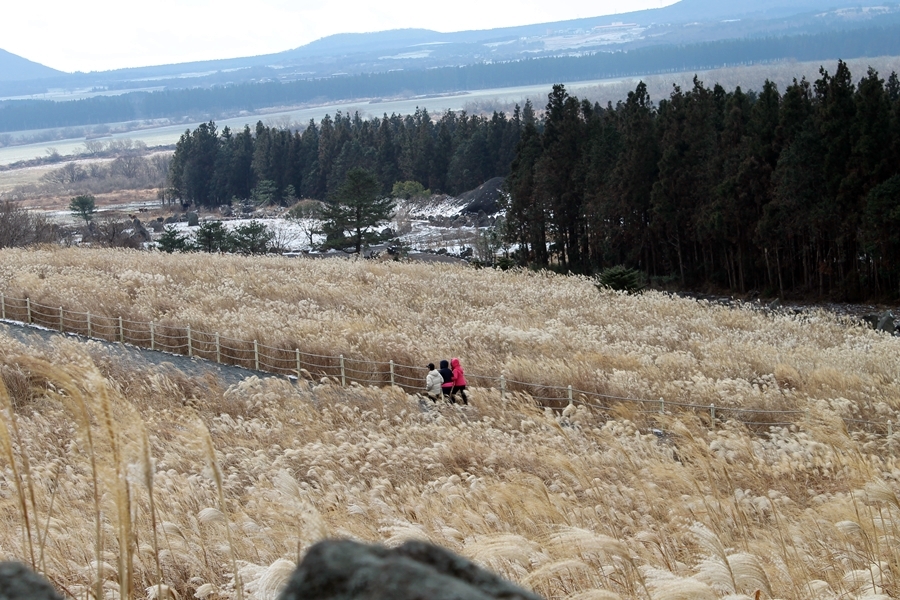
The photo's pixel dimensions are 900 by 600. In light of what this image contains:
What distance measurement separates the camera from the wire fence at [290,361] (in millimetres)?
13906

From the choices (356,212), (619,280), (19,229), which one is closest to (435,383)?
(619,280)

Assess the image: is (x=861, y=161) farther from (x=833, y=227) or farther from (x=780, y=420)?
(x=780, y=420)

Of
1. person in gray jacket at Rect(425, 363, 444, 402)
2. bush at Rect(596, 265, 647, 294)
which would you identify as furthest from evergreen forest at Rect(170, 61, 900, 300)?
person in gray jacket at Rect(425, 363, 444, 402)

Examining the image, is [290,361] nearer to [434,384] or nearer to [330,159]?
[434,384]

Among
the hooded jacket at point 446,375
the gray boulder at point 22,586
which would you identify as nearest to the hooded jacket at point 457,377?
the hooded jacket at point 446,375

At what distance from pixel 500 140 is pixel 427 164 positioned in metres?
10.2

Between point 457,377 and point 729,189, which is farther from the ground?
point 729,189

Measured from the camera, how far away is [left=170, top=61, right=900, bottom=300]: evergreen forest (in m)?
39.4

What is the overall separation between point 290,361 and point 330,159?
90050 mm

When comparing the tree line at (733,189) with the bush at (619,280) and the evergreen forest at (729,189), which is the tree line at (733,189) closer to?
the evergreen forest at (729,189)

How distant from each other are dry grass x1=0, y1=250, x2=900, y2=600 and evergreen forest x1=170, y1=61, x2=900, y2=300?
683 inches

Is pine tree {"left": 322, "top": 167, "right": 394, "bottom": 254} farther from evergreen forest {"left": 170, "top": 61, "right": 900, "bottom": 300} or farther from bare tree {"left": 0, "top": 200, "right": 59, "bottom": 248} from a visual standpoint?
bare tree {"left": 0, "top": 200, "right": 59, "bottom": 248}

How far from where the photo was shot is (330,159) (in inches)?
4193

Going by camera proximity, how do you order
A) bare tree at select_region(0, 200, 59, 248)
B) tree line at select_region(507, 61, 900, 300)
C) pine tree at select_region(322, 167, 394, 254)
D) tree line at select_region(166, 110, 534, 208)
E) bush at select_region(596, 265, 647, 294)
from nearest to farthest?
bush at select_region(596, 265, 647, 294) < tree line at select_region(507, 61, 900, 300) < bare tree at select_region(0, 200, 59, 248) < pine tree at select_region(322, 167, 394, 254) < tree line at select_region(166, 110, 534, 208)
